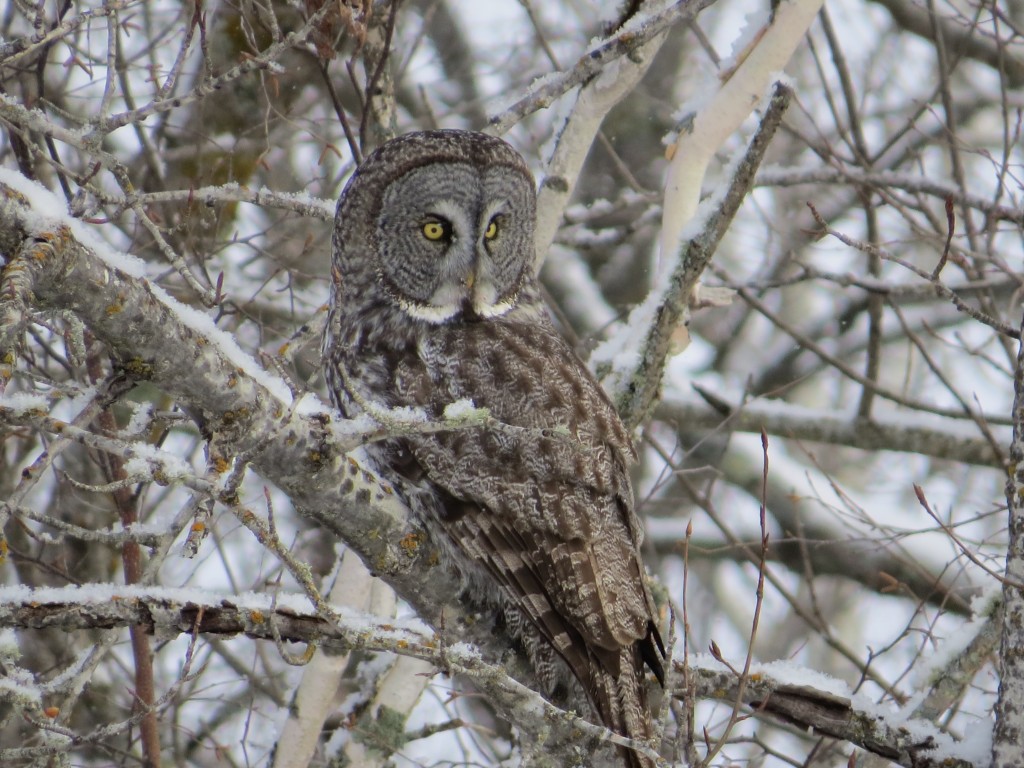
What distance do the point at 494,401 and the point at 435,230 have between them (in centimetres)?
89

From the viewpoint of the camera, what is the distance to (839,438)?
22.6 ft

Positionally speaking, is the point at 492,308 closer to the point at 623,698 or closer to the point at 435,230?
the point at 435,230

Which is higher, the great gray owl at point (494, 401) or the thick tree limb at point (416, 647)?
the great gray owl at point (494, 401)

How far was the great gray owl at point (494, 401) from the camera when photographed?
12.5ft

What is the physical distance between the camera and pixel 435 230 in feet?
15.1

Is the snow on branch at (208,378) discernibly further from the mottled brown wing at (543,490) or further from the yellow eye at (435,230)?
the yellow eye at (435,230)

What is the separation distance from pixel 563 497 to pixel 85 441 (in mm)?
1986

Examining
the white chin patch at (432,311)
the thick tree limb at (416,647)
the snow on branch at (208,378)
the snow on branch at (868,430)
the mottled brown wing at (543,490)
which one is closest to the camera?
the snow on branch at (208,378)

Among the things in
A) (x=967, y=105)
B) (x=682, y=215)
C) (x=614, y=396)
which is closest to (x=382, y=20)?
(x=682, y=215)

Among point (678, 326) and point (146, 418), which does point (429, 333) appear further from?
point (146, 418)

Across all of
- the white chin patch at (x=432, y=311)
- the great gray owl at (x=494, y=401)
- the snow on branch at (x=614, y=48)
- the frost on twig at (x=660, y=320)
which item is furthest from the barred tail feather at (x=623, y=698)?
the snow on branch at (x=614, y=48)

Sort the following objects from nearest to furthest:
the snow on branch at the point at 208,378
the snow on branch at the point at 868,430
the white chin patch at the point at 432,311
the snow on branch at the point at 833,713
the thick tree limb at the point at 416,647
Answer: the snow on branch at the point at 208,378, the thick tree limb at the point at 416,647, the snow on branch at the point at 833,713, the white chin patch at the point at 432,311, the snow on branch at the point at 868,430

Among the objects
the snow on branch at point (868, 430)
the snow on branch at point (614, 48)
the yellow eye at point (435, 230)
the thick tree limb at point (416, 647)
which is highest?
the snow on branch at point (868, 430)

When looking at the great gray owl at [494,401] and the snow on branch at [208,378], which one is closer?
the snow on branch at [208,378]
